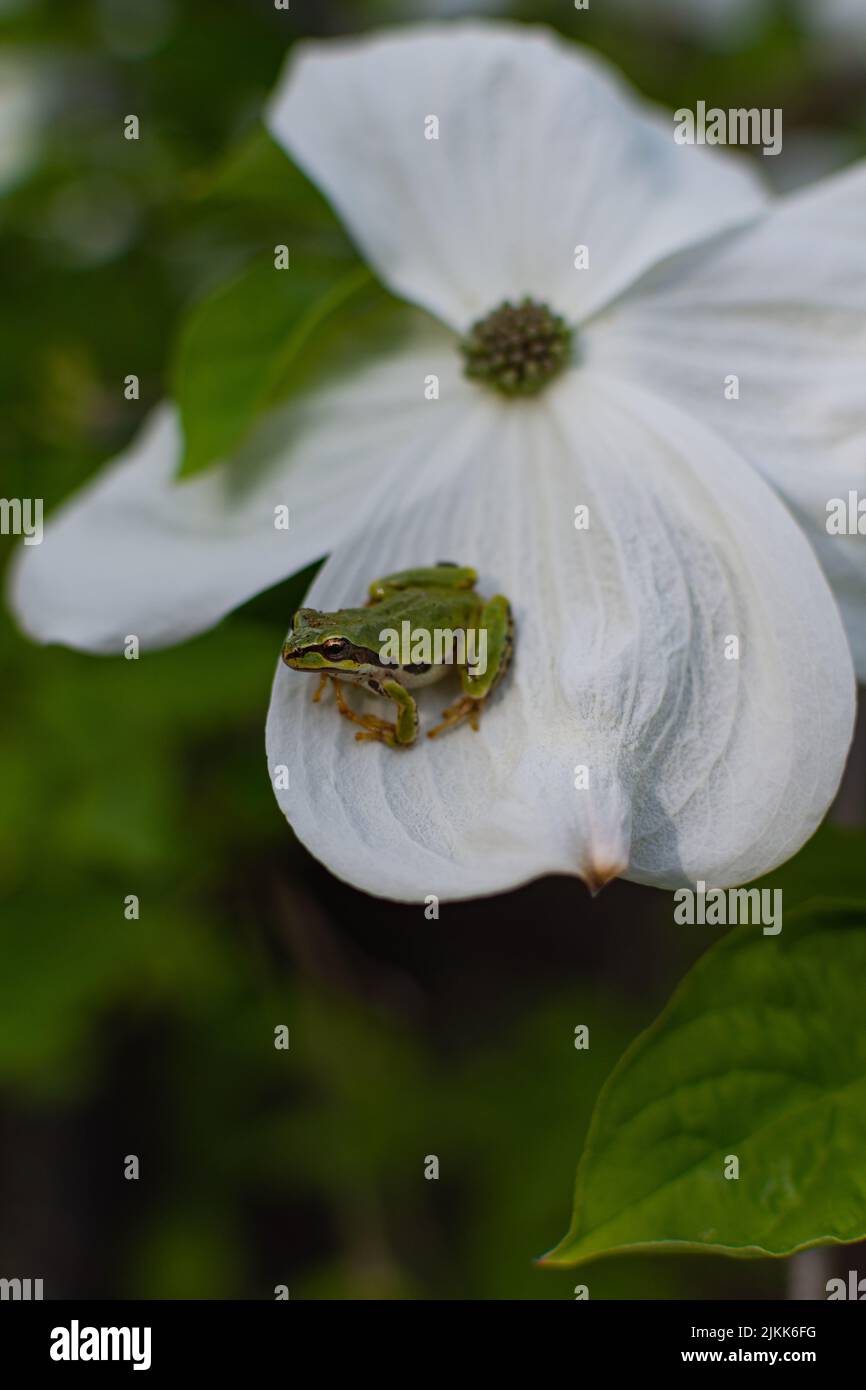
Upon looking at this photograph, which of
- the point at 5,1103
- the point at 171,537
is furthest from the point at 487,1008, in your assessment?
the point at 171,537

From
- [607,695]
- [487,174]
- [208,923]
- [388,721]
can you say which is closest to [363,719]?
[388,721]

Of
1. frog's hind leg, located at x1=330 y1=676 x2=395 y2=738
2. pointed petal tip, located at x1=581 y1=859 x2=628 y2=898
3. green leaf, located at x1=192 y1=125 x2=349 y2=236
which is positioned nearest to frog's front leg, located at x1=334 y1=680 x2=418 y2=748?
frog's hind leg, located at x1=330 y1=676 x2=395 y2=738

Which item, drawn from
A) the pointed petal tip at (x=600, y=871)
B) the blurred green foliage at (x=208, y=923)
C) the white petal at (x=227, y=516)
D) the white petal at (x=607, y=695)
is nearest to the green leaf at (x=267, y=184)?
the blurred green foliage at (x=208, y=923)

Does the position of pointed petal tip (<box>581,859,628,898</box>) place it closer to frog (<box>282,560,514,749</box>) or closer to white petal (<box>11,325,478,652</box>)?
frog (<box>282,560,514,749</box>)

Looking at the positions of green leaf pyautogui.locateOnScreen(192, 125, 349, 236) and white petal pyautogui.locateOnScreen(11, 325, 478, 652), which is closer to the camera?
white petal pyautogui.locateOnScreen(11, 325, 478, 652)

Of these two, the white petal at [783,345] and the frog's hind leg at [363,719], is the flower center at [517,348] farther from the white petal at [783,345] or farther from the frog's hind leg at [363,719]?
the frog's hind leg at [363,719]

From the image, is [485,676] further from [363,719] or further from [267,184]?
→ [267,184]

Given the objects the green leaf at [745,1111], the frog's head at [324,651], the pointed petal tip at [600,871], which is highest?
the frog's head at [324,651]
